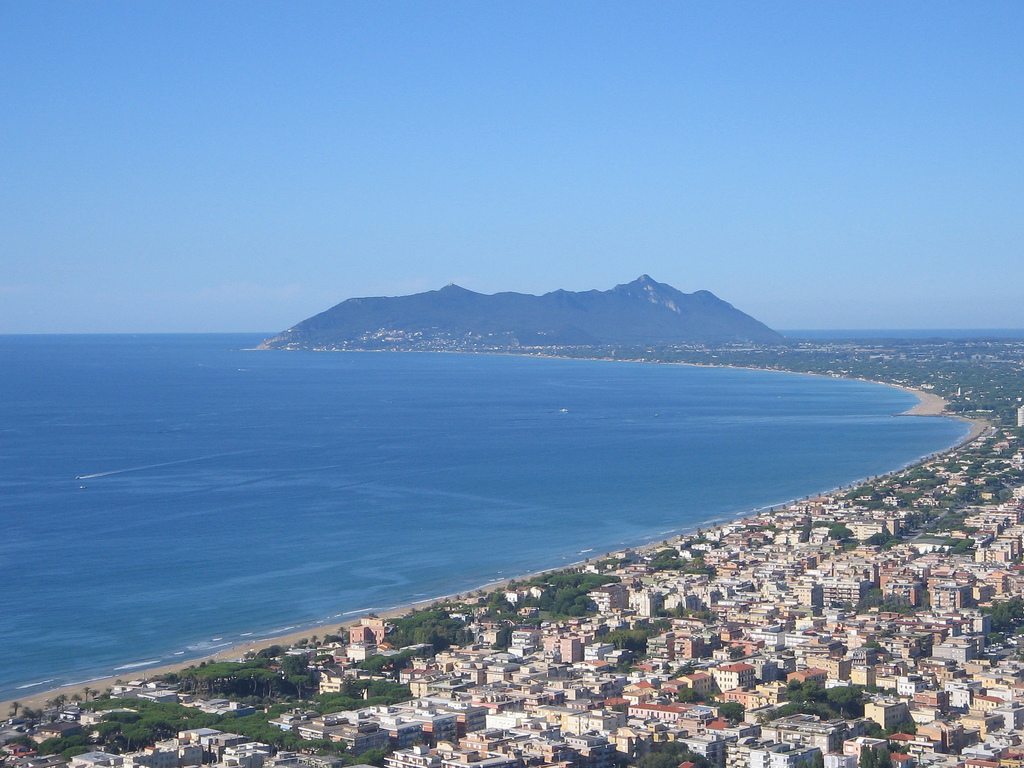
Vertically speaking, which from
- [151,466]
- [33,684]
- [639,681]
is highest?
[151,466]

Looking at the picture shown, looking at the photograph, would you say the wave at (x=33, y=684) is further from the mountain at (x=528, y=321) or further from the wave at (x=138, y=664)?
the mountain at (x=528, y=321)

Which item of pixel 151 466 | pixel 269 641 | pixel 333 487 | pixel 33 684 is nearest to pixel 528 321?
pixel 151 466

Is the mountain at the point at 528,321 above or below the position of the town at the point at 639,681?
above

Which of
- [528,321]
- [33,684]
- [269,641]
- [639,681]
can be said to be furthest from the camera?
[528,321]

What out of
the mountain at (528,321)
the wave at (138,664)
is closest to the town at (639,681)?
the wave at (138,664)

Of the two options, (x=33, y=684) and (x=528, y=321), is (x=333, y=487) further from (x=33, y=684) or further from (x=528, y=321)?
(x=528, y=321)

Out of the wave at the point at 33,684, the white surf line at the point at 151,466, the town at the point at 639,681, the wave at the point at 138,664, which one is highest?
the white surf line at the point at 151,466
